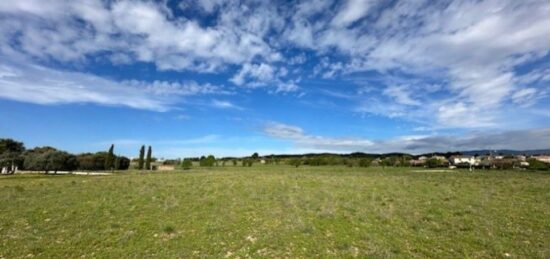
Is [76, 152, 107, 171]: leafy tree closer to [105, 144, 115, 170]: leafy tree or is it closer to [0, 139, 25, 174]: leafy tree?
[105, 144, 115, 170]: leafy tree

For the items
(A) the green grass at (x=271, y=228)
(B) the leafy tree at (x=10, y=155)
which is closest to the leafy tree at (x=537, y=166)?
(A) the green grass at (x=271, y=228)

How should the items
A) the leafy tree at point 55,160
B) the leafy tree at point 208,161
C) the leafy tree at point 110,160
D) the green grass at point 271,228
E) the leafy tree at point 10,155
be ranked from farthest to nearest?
the leafy tree at point 208,161 → the leafy tree at point 110,160 → the leafy tree at point 10,155 → the leafy tree at point 55,160 → the green grass at point 271,228

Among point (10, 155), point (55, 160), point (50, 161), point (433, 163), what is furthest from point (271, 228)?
point (433, 163)

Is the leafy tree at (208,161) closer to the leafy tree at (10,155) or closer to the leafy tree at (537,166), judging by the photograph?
the leafy tree at (10,155)

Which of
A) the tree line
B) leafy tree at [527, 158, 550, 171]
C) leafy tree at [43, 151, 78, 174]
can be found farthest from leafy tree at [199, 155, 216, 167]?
leafy tree at [527, 158, 550, 171]

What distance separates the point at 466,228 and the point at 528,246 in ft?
9.17

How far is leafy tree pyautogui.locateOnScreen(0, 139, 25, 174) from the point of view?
93.2m

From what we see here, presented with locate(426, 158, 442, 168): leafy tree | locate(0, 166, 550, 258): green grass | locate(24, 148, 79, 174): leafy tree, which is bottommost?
locate(0, 166, 550, 258): green grass

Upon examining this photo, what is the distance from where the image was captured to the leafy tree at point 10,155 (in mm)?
93250

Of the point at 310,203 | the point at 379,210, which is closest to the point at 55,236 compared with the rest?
the point at 310,203

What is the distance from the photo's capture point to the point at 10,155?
96750 millimetres

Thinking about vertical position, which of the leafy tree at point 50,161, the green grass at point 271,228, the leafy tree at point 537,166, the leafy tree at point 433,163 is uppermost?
the leafy tree at point 50,161

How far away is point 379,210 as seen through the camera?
19.3m

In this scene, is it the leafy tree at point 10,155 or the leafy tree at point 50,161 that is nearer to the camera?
the leafy tree at point 50,161
